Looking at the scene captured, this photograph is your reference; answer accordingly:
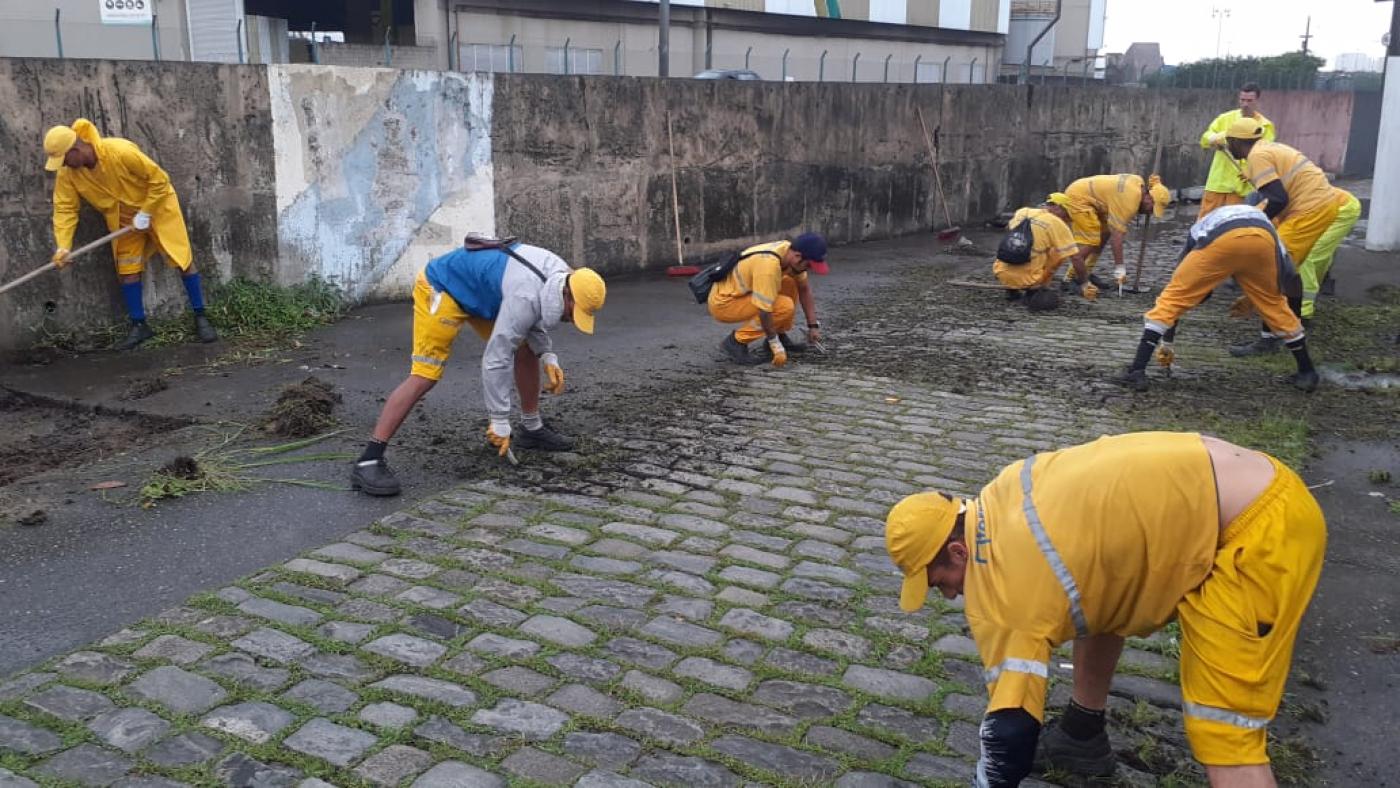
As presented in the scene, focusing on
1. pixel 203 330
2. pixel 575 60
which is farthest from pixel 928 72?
pixel 203 330

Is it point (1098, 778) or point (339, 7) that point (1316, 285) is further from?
point (339, 7)

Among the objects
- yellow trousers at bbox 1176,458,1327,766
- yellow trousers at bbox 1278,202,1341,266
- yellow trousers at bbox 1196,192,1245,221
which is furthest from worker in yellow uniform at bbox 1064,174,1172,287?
yellow trousers at bbox 1176,458,1327,766

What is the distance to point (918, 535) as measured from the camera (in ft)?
9.07

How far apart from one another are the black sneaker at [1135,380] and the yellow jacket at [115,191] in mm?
7017

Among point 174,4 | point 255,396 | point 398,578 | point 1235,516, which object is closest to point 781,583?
point 398,578

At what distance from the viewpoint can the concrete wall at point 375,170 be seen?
9.27 m

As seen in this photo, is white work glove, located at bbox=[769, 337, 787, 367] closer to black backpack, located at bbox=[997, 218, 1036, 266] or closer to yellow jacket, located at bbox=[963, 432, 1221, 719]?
black backpack, located at bbox=[997, 218, 1036, 266]

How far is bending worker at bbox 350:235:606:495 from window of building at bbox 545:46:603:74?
63.2 feet

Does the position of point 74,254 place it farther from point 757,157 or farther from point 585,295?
point 757,157

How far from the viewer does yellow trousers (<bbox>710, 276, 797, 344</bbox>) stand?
27.5ft

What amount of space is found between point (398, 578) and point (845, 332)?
581 cm

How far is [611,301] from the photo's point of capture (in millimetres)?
10953

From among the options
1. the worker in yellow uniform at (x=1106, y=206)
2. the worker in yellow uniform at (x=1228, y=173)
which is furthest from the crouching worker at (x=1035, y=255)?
the worker in yellow uniform at (x=1228, y=173)

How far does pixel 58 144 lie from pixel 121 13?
42.7 ft
